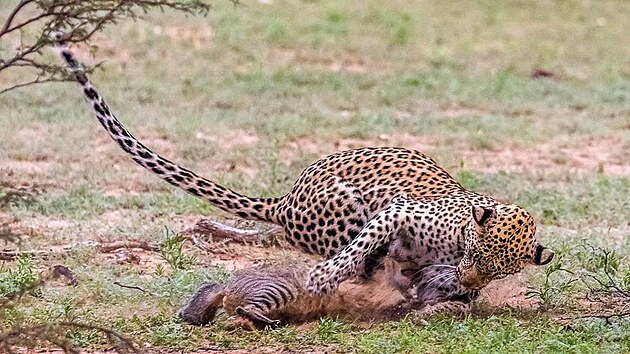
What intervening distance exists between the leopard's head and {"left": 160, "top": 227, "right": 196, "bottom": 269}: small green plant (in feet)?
5.91

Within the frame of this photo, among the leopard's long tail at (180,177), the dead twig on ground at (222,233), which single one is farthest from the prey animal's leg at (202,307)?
the dead twig on ground at (222,233)

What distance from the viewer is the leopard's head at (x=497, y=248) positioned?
6504 millimetres

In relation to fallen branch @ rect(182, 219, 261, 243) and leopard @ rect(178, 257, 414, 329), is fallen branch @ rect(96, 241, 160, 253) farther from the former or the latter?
leopard @ rect(178, 257, 414, 329)

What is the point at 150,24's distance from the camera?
1588 cm

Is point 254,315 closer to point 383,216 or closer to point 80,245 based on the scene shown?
point 383,216

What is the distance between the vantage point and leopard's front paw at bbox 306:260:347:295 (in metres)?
6.77

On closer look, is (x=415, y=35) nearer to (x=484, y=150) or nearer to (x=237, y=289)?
(x=484, y=150)

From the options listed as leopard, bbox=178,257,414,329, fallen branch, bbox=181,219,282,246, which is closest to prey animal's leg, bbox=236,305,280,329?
leopard, bbox=178,257,414,329

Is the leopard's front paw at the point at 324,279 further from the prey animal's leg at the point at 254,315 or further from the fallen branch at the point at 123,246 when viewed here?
the fallen branch at the point at 123,246

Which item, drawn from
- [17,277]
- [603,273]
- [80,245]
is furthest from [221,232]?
[603,273]

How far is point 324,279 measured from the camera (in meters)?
6.82

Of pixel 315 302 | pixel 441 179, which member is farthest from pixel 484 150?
pixel 315 302

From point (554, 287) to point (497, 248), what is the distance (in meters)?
0.99

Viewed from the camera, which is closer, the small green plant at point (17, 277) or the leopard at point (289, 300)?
the leopard at point (289, 300)
